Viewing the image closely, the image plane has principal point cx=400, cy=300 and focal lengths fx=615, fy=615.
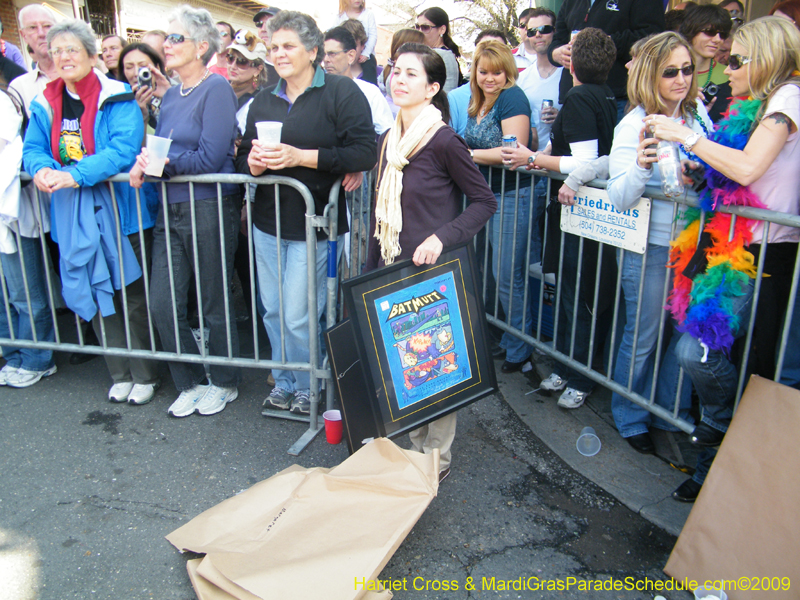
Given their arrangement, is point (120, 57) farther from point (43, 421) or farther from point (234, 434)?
point (234, 434)

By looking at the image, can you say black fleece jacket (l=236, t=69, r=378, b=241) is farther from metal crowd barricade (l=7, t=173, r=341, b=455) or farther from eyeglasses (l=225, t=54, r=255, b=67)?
eyeglasses (l=225, t=54, r=255, b=67)

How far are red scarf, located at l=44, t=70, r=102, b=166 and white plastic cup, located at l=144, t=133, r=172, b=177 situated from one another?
0.71 metres

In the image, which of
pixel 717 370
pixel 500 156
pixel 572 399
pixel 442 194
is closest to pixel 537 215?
pixel 500 156

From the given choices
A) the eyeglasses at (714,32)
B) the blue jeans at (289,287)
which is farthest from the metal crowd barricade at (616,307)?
the eyeglasses at (714,32)

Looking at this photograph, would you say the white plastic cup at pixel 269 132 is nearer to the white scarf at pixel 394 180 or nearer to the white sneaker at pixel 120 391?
the white scarf at pixel 394 180

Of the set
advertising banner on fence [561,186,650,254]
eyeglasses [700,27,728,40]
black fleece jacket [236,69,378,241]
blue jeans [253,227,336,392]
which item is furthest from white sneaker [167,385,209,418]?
eyeglasses [700,27,728,40]

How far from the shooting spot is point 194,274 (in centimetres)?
392

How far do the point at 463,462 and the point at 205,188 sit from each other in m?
2.20

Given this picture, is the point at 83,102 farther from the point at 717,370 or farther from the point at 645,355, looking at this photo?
the point at 717,370

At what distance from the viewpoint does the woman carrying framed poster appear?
285 cm

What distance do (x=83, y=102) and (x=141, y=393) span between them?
1858mm

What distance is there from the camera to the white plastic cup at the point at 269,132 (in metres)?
3.10

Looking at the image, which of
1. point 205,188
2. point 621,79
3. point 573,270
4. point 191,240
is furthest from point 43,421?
point 621,79

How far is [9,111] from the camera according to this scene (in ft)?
12.9
